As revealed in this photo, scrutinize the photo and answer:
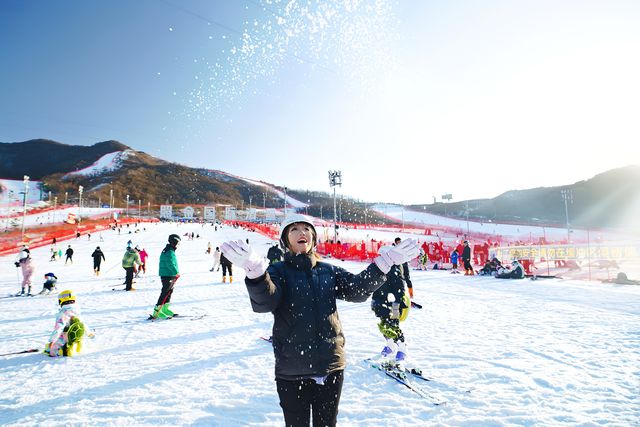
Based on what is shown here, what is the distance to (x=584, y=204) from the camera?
84.2 m

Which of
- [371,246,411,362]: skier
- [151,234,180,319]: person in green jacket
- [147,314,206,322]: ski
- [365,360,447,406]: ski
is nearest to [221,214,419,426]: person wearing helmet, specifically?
[365,360,447,406]: ski

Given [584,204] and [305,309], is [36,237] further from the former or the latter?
[584,204]

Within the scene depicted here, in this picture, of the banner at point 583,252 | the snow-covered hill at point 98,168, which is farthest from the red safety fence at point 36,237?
the snow-covered hill at point 98,168

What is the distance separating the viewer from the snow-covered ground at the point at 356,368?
335 centimetres

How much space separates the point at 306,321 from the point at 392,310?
8.91 ft

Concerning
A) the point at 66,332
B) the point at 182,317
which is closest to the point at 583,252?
the point at 182,317

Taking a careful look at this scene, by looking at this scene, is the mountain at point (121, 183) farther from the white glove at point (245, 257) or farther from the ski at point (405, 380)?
the white glove at point (245, 257)

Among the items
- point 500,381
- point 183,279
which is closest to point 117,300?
point 183,279

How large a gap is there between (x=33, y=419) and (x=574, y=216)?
10450 centimetres

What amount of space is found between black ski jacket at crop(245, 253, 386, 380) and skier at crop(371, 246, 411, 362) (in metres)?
2.44

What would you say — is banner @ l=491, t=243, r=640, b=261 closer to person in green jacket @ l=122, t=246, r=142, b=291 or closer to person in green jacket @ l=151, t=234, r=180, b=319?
person in green jacket @ l=151, t=234, r=180, b=319

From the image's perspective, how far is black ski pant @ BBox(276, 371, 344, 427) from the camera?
6.24ft

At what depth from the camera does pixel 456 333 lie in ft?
20.7

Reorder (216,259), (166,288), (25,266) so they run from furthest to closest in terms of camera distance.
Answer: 1. (216,259)
2. (25,266)
3. (166,288)
